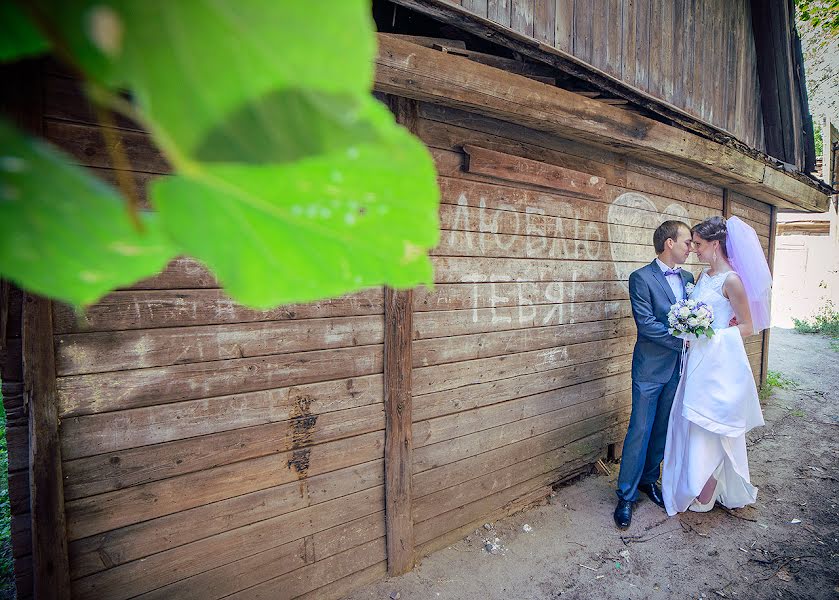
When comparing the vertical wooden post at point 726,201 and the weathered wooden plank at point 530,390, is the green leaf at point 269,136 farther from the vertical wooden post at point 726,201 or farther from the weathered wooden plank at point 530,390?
the vertical wooden post at point 726,201

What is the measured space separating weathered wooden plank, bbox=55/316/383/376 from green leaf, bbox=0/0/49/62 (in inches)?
82.4

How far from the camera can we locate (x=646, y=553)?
342 cm

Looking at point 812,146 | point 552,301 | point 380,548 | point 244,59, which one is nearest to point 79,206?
point 244,59

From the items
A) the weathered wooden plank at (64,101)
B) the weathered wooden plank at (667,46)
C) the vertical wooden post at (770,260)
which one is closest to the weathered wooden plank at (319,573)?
the weathered wooden plank at (64,101)

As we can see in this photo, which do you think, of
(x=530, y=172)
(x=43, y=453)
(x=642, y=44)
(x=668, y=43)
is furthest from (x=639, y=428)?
(x=43, y=453)

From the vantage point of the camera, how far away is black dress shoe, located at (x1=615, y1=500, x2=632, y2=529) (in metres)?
3.72

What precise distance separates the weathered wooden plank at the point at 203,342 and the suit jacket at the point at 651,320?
2341mm

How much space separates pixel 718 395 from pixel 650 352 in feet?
1.96

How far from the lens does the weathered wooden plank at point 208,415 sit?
1.93 m

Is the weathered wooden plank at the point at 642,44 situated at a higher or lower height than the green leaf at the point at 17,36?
higher

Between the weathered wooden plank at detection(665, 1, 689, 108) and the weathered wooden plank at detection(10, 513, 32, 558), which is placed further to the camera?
the weathered wooden plank at detection(665, 1, 689, 108)

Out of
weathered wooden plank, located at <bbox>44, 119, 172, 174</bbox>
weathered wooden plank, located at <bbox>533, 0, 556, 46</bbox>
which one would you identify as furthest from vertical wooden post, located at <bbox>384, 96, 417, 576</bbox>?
weathered wooden plank, located at <bbox>44, 119, 172, 174</bbox>

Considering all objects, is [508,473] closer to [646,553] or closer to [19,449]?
[646,553]

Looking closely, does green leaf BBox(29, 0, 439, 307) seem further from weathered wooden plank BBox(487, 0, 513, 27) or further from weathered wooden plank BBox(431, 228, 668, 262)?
weathered wooden plank BBox(487, 0, 513, 27)
